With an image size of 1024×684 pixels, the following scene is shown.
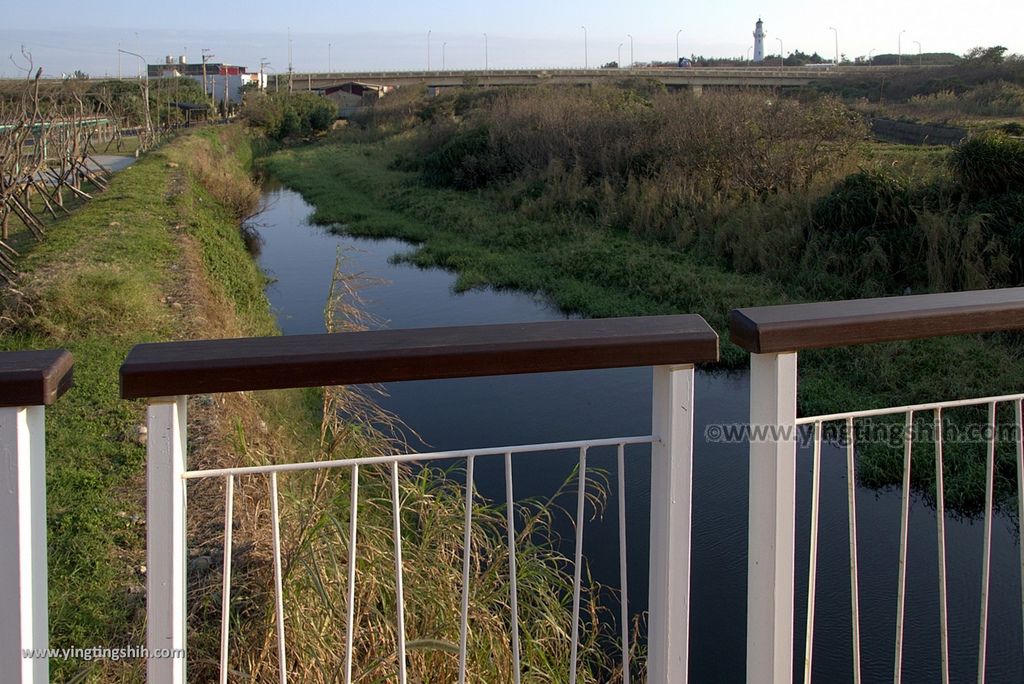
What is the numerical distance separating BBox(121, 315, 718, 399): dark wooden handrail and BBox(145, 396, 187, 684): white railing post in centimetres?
6

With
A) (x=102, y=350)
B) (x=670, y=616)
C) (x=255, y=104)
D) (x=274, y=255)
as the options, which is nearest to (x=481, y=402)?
(x=102, y=350)

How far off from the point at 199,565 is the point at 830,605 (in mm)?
3412

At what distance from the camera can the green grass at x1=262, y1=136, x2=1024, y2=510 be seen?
7.36 meters

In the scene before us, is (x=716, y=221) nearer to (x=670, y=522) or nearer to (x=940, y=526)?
(x=940, y=526)

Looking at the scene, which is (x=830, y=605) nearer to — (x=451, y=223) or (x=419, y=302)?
(x=419, y=302)

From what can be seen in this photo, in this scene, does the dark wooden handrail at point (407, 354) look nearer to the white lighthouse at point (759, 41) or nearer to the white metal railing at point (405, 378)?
the white metal railing at point (405, 378)

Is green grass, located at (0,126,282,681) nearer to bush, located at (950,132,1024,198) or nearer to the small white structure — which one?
bush, located at (950,132,1024,198)

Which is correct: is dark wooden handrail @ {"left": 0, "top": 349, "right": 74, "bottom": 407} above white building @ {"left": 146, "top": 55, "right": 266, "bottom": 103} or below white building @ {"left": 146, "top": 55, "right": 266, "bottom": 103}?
below

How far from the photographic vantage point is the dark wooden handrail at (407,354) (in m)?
1.34

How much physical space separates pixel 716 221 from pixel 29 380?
12.5 m

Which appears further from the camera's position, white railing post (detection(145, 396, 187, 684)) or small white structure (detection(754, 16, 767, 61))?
small white structure (detection(754, 16, 767, 61))

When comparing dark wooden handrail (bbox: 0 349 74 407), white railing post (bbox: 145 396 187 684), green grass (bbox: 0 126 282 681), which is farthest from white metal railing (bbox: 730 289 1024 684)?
green grass (bbox: 0 126 282 681)

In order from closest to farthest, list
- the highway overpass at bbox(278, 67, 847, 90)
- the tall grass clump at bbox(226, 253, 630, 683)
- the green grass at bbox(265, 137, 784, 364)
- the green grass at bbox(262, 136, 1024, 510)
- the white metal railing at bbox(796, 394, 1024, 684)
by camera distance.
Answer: the white metal railing at bbox(796, 394, 1024, 684) → the tall grass clump at bbox(226, 253, 630, 683) → the green grass at bbox(262, 136, 1024, 510) → the green grass at bbox(265, 137, 784, 364) → the highway overpass at bbox(278, 67, 847, 90)

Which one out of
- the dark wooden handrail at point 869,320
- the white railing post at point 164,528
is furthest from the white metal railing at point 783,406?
the white railing post at point 164,528
